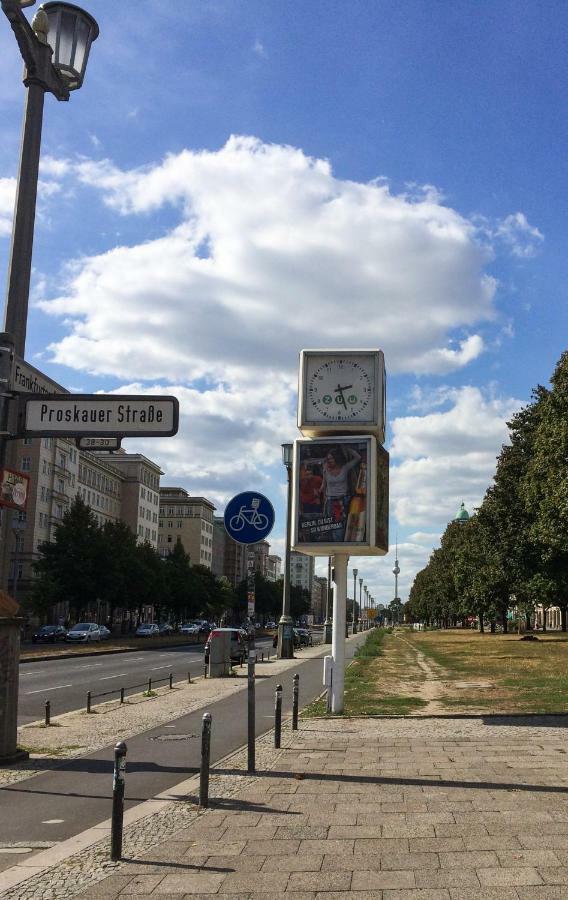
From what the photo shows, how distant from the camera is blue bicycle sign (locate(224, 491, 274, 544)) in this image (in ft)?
35.7

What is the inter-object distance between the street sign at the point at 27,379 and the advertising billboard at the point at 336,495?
6335 millimetres

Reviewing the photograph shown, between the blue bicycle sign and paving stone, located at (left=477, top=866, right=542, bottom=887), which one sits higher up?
the blue bicycle sign

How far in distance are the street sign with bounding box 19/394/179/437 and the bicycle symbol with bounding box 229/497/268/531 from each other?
1477 millimetres

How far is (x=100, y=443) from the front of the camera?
33.4ft

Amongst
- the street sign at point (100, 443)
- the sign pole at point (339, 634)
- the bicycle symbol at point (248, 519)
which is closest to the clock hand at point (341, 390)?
the sign pole at point (339, 634)

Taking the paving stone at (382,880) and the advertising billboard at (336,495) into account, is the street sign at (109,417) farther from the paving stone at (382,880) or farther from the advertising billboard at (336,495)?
the advertising billboard at (336,495)

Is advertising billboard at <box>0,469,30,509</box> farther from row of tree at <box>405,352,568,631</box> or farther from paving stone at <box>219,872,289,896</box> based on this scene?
row of tree at <box>405,352,568,631</box>

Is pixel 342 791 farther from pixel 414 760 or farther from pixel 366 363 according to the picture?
pixel 366 363

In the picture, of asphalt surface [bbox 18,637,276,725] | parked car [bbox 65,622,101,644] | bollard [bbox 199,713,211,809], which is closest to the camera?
bollard [bbox 199,713,211,809]

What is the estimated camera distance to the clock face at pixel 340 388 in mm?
16969

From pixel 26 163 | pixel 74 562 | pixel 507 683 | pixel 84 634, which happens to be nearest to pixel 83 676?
pixel 507 683

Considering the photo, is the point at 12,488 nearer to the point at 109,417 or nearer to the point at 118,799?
the point at 109,417

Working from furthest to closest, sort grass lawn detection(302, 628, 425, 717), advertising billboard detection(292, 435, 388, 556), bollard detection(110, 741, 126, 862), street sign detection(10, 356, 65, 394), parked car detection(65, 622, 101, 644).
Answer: parked car detection(65, 622, 101, 644), grass lawn detection(302, 628, 425, 717), advertising billboard detection(292, 435, 388, 556), street sign detection(10, 356, 65, 394), bollard detection(110, 741, 126, 862)

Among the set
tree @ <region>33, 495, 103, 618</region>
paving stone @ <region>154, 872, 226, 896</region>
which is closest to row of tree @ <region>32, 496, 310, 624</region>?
tree @ <region>33, 495, 103, 618</region>
